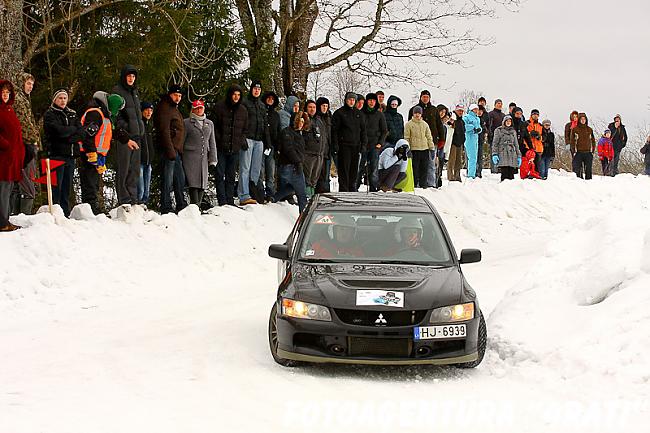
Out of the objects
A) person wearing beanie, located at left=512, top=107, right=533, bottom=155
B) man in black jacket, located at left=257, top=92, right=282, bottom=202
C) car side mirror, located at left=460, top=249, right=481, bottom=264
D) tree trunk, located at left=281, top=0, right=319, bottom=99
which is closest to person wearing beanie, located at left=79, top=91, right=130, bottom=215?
man in black jacket, located at left=257, top=92, right=282, bottom=202

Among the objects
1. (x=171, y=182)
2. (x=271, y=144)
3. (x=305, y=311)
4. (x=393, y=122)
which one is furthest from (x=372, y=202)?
(x=393, y=122)

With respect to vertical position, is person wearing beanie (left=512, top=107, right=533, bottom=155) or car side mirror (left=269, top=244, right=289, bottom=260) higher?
person wearing beanie (left=512, top=107, right=533, bottom=155)

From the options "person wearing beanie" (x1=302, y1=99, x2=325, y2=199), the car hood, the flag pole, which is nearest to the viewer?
the car hood

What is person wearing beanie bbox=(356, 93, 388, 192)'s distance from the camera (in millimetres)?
19609

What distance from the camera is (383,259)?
27.2 ft

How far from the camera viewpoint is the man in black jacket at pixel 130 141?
13.9 metres

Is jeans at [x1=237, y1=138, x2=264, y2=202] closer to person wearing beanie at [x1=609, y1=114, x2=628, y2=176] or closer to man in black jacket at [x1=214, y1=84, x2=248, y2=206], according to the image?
man in black jacket at [x1=214, y1=84, x2=248, y2=206]

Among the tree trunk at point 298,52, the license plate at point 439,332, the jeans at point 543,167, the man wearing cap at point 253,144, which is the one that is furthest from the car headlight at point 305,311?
the jeans at point 543,167

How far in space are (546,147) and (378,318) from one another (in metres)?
21.5

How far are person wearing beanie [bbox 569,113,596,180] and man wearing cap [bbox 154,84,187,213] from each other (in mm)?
17186

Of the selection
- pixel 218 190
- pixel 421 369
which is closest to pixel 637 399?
pixel 421 369

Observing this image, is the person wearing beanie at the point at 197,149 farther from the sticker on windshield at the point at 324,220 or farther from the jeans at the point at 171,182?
the sticker on windshield at the point at 324,220

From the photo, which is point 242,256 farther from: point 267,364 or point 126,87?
Answer: point 267,364

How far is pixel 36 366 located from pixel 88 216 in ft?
19.1
